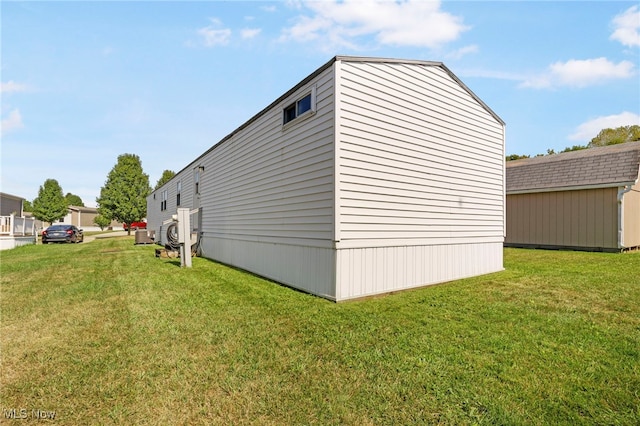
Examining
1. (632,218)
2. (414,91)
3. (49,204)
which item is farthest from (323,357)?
(49,204)

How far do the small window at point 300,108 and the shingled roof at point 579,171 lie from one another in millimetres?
13815

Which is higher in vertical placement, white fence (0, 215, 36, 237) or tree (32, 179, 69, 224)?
tree (32, 179, 69, 224)

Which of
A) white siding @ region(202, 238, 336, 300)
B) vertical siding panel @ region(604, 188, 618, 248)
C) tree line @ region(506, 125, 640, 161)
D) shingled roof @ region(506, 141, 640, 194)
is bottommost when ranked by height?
white siding @ region(202, 238, 336, 300)

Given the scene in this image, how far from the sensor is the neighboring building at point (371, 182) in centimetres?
592

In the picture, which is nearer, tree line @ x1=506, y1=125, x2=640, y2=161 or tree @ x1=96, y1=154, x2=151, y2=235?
tree line @ x1=506, y1=125, x2=640, y2=161

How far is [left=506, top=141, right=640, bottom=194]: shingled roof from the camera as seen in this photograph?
13117 millimetres

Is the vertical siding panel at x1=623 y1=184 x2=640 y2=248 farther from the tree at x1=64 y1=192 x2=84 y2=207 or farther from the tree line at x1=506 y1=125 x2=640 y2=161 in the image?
the tree at x1=64 y1=192 x2=84 y2=207

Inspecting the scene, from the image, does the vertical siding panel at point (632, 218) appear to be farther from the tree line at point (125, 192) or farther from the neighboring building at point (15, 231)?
the tree line at point (125, 192)

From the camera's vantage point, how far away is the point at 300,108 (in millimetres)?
6992

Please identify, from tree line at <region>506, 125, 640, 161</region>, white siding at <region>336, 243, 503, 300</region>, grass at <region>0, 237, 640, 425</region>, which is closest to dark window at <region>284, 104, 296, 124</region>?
white siding at <region>336, 243, 503, 300</region>

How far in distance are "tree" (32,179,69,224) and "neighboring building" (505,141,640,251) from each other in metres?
55.4

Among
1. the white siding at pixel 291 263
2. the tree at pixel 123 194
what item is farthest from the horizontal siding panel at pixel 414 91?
the tree at pixel 123 194

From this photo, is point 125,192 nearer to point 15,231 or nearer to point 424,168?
point 15,231

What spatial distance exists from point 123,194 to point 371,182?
38645 millimetres
